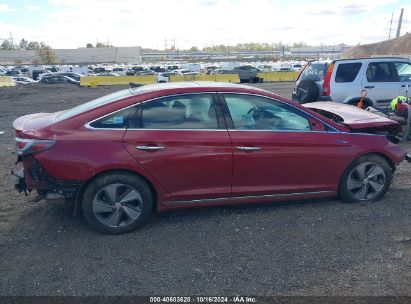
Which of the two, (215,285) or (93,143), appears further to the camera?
(93,143)

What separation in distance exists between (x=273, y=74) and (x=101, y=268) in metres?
26.4

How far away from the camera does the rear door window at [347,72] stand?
796cm

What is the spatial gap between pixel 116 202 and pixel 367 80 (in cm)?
667

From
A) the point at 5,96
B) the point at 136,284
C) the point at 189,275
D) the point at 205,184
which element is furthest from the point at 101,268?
the point at 5,96

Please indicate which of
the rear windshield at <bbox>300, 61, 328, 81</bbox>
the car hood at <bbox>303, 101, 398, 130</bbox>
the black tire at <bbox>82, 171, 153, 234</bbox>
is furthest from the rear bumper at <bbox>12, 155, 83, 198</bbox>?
the rear windshield at <bbox>300, 61, 328, 81</bbox>

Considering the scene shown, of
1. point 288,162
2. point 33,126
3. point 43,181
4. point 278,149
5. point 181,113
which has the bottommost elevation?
point 43,181

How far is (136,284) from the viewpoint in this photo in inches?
115

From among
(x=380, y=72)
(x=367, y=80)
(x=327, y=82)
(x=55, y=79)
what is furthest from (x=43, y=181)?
(x=55, y=79)

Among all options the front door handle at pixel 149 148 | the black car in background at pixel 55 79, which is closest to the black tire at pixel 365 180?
the front door handle at pixel 149 148

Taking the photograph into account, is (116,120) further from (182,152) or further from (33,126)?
(33,126)

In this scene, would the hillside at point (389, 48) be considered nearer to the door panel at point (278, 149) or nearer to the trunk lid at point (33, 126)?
the door panel at point (278, 149)

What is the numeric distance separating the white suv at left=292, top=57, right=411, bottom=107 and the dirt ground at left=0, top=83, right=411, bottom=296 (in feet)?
13.0

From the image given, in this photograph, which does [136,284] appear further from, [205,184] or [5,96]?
[5,96]

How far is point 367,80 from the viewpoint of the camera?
7977mm
